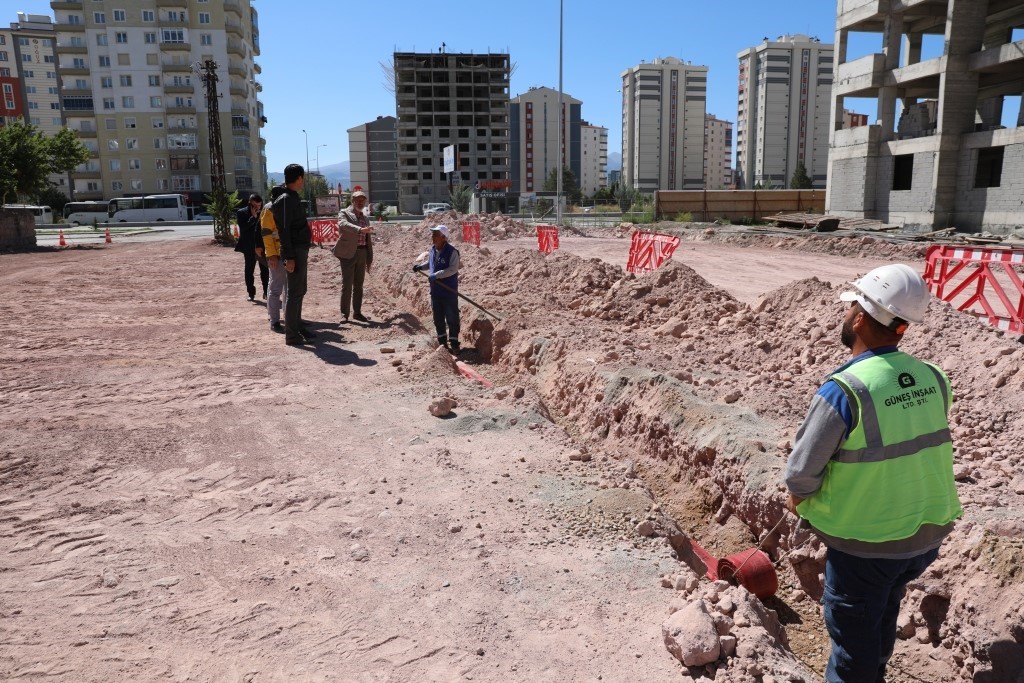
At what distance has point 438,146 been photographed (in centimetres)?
9538

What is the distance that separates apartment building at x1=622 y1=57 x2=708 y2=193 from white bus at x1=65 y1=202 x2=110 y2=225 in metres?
71.7

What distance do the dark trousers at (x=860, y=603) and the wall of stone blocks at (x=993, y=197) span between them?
86.1 ft

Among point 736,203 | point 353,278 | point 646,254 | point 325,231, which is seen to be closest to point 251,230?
point 353,278

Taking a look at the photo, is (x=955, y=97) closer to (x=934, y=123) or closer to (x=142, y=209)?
(x=934, y=123)

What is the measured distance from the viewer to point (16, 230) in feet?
90.5

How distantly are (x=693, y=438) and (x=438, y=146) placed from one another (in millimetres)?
94369

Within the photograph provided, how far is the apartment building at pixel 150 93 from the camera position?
2815 inches

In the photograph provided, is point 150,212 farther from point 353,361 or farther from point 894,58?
point 353,361

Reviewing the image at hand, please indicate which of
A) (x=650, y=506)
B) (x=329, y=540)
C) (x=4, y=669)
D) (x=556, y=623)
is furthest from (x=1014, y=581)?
(x=4, y=669)

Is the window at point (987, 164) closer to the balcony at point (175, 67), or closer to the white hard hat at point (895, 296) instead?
the white hard hat at point (895, 296)

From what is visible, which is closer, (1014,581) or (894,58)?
(1014,581)

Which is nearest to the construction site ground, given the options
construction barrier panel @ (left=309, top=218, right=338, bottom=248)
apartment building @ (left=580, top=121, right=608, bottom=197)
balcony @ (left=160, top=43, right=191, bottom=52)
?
construction barrier panel @ (left=309, top=218, right=338, bottom=248)

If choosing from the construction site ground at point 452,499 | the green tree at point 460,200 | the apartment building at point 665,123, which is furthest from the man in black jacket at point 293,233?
the apartment building at point 665,123

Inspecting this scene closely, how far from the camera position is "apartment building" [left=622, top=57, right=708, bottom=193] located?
106500 mm
